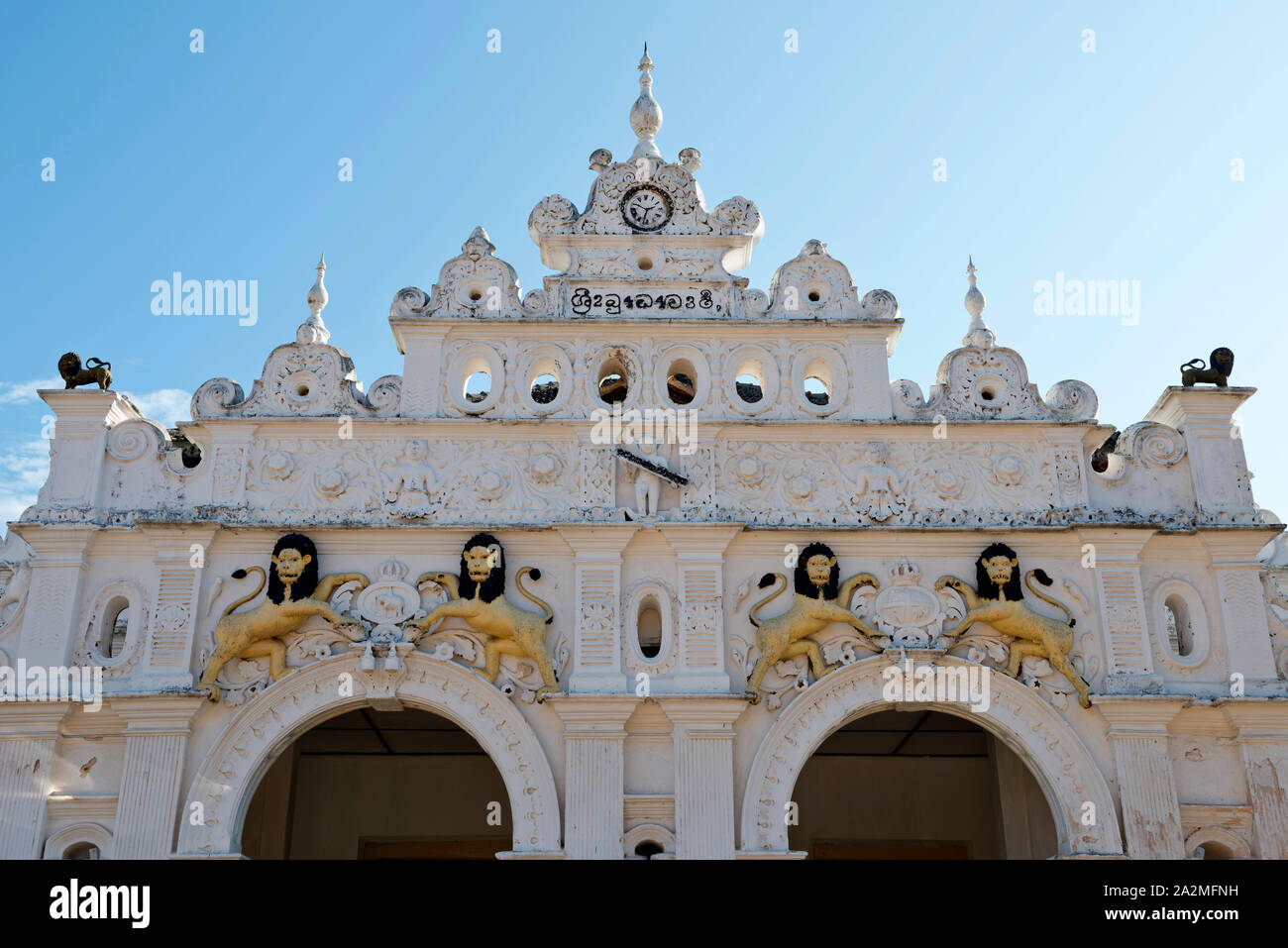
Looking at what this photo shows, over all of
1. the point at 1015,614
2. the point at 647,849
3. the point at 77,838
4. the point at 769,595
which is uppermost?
the point at 769,595

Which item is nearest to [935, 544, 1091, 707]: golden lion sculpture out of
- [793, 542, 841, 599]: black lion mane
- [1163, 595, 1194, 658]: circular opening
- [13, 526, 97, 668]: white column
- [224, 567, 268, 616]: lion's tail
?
[793, 542, 841, 599]: black lion mane

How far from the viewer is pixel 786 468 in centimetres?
1518

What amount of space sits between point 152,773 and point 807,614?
24.1ft

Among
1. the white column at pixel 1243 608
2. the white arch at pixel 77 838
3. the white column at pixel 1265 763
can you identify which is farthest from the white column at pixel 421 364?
the white column at pixel 1265 763

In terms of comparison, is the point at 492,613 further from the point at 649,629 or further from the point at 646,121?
the point at 646,121

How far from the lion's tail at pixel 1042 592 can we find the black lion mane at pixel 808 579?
2.22 m

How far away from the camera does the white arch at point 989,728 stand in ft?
44.9

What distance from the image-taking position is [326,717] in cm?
1438

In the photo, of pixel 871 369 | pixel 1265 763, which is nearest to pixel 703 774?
pixel 871 369

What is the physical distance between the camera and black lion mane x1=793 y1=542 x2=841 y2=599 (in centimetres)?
1449

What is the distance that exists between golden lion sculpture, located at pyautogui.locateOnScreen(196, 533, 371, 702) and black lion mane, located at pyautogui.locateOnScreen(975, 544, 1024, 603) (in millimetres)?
7030

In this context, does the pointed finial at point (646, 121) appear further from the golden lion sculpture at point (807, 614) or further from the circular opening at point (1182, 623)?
the circular opening at point (1182, 623)
